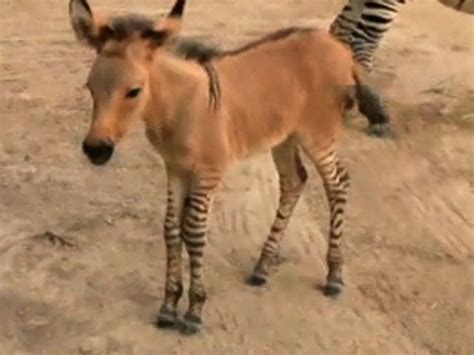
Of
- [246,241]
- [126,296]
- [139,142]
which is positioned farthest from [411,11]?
[126,296]

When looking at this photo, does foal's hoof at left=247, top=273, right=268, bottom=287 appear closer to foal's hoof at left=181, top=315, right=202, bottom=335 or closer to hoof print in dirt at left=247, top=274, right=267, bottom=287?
hoof print in dirt at left=247, top=274, right=267, bottom=287

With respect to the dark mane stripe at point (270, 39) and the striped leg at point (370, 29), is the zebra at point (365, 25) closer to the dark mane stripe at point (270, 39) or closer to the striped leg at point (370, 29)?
the striped leg at point (370, 29)

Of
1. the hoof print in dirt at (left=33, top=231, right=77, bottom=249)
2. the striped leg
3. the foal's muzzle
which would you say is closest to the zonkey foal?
the foal's muzzle

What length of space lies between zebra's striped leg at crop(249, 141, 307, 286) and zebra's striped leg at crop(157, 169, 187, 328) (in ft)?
1.84

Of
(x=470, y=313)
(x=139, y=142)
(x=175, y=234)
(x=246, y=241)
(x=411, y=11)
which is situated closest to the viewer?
(x=175, y=234)

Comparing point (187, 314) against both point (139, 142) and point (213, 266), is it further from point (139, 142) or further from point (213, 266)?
point (139, 142)

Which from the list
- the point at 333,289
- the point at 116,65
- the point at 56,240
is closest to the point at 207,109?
the point at 116,65

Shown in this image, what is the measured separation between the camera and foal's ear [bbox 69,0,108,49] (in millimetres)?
5102

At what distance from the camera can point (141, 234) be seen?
21.9ft

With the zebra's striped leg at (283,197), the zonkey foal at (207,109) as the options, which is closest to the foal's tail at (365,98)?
the zonkey foal at (207,109)

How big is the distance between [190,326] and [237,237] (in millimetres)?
992

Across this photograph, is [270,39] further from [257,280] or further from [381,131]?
[381,131]

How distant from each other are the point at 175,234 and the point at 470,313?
60.8 inches

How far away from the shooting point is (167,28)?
5.14 meters
